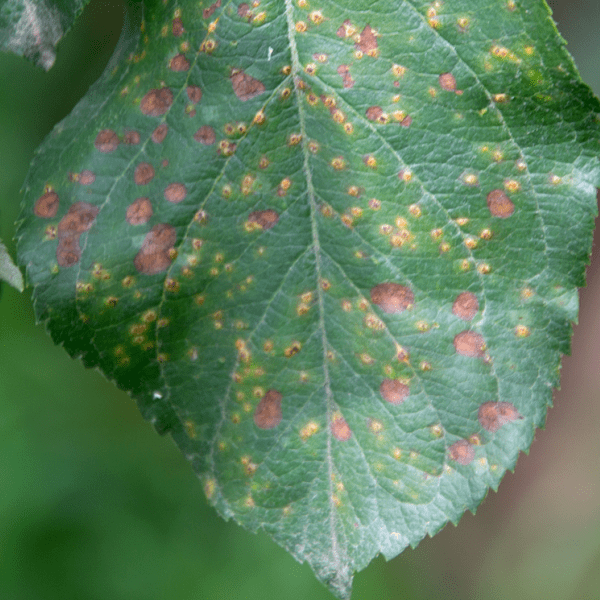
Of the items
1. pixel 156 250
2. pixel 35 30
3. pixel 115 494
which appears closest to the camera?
pixel 35 30

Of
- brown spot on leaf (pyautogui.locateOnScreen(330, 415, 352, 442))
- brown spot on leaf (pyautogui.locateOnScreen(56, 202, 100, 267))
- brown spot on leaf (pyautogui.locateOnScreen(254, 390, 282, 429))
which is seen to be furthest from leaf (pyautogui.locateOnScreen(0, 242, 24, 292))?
brown spot on leaf (pyautogui.locateOnScreen(330, 415, 352, 442))

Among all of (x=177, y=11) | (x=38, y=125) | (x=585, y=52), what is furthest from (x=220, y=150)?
(x=38, y=125)

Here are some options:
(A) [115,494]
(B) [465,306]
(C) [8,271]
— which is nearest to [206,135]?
(C) [8,271]

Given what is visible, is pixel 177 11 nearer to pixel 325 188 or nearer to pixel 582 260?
pixel 325 188

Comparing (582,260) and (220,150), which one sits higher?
(220,150)

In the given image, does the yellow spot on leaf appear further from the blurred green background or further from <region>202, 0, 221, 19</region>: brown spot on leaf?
the blurred green background

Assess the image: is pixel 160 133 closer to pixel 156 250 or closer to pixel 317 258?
pixel 156 250
